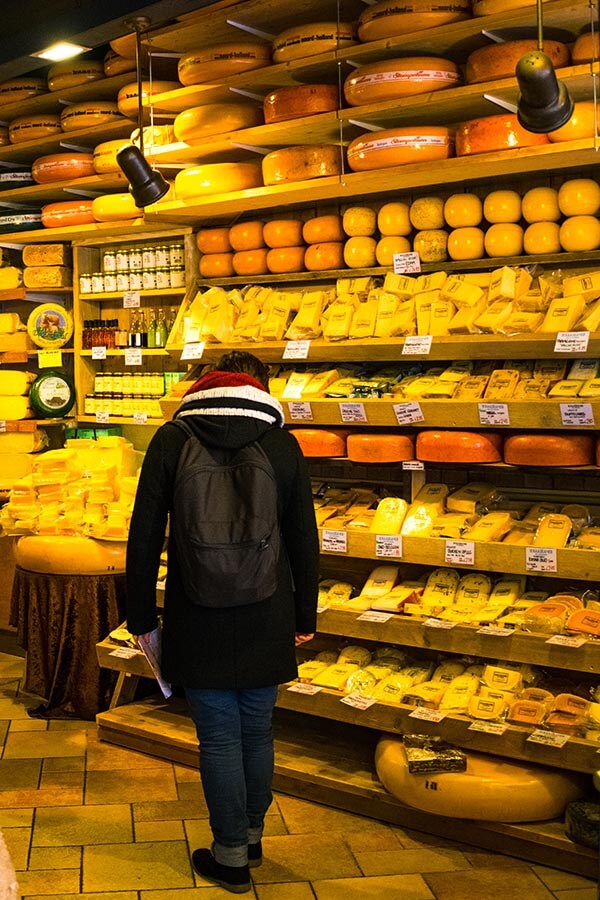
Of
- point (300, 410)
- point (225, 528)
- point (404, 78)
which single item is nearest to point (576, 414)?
point (300, 410)

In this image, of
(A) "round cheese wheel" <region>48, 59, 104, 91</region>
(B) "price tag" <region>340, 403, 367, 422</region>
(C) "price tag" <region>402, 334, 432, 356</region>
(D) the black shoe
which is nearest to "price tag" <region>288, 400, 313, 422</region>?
(B) "price tag" <region>340, 403, 367, 422</region>

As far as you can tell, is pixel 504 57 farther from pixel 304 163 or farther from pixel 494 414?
pixel 494 414

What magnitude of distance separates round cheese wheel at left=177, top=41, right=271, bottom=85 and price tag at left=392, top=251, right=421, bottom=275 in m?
1.03

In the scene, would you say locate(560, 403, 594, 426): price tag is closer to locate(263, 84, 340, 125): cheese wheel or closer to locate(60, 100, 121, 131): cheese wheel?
locate(263, 84, 340, 125): cheese wheel

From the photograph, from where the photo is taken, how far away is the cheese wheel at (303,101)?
441cm

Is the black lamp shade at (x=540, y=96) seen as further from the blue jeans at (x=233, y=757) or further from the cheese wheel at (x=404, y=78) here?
the blue jeans at (x=233, y=757)

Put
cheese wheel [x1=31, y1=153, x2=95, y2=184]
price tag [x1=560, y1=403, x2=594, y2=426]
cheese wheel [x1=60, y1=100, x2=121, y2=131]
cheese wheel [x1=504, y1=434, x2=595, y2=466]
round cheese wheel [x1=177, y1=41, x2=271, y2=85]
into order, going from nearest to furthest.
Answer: price tag [x1=560, y1=403, x2=594, y2=426] → cheese wheel [x1=504, y1=434, x2=595, y2=466] → round cheese wheel [x1=177, y1=41, x2=271, y2=85] → cheese wheel [x1=60, y1=100, x2=121, y2=131] → cheese wheel [x1=31, y1=153, x2=95, y2=184]

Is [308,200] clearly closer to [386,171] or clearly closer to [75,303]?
[386,171]

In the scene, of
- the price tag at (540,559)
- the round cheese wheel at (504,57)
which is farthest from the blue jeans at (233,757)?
the round cheese wheel at (504,57)

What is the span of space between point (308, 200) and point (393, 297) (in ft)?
2.27

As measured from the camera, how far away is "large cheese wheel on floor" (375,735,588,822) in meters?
3.42

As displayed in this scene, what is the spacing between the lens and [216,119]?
4723 mm

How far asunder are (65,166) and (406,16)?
8.03ft

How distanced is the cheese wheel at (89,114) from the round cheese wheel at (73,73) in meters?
0.12
